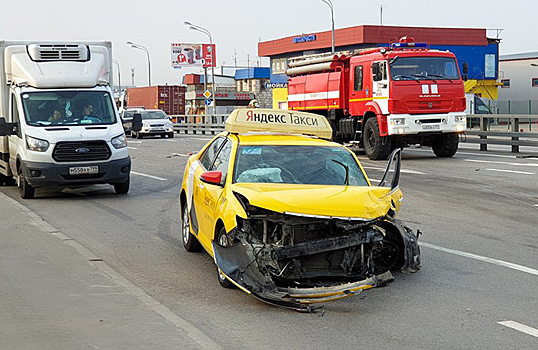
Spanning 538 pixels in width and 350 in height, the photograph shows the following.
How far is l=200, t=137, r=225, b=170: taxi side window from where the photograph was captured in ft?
30.1

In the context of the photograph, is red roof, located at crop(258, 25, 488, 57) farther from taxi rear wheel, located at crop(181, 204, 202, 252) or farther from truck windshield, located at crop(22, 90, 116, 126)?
taxi rear wheel, located at crop(181, 204, 202, 252)

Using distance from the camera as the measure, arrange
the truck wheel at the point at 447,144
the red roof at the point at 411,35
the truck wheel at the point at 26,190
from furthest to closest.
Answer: the red roof at the point at 411,35, the truck wheel at the point at 447,144, the truck wheel at the point at 26,190

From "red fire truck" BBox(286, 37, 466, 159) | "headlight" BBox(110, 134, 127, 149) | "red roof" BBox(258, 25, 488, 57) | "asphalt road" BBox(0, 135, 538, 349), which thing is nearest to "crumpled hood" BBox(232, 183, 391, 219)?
"asphalt road" BBox(0, 135, 538, 349)

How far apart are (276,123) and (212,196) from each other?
71.2 inches

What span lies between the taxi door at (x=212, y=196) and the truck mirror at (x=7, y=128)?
7.78 m

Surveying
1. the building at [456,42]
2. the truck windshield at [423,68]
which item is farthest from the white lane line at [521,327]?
the building at [456,42]

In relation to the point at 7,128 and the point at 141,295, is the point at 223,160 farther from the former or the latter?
the point at 7,128

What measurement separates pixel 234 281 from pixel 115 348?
61.2 inches

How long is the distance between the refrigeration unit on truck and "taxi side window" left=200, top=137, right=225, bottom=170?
20.0 feet

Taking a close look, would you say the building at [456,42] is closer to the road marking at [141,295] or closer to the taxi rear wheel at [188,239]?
the road marking at [141,295]

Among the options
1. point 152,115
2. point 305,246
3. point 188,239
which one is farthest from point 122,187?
point 152,115

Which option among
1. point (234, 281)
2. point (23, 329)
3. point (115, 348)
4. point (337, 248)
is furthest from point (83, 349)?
point (337, 248)

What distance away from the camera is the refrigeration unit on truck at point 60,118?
15008 millimetres

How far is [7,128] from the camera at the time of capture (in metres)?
15.5
